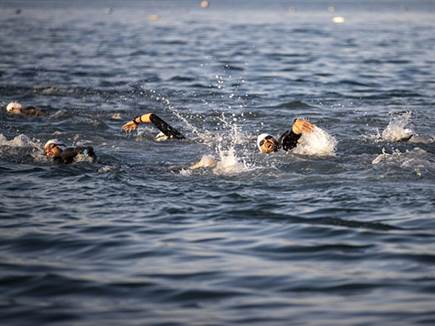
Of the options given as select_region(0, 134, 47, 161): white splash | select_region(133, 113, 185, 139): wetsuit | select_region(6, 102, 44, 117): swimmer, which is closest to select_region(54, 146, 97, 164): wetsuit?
select_region(0, 134, 47, 161): white splash

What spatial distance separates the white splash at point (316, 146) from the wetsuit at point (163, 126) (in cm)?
261

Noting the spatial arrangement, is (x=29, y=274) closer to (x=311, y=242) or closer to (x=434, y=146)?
(x=311, y=242)

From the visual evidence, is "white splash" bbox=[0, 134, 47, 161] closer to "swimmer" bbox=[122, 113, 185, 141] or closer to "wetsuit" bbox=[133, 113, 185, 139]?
"swimmer" bbox=[122, 113, 185, 141]

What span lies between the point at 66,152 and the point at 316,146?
4.22 m

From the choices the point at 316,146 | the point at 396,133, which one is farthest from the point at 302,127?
the point at 396,133

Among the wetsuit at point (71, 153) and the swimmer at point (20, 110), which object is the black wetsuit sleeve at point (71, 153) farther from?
the swimmer at point (20, 110)

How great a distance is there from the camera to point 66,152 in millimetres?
14438

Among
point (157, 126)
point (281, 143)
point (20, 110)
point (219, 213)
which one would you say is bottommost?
point (219, 213)

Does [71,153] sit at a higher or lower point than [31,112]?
higher

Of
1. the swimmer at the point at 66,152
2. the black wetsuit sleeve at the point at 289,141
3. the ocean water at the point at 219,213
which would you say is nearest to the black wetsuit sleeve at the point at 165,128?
the ocean water at the point at 219,213

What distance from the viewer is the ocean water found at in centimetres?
831

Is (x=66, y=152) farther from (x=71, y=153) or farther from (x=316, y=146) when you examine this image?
(x=316, y=146)

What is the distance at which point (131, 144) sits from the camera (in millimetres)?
16891

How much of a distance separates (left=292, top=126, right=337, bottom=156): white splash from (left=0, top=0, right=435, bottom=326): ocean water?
0.23 feet
